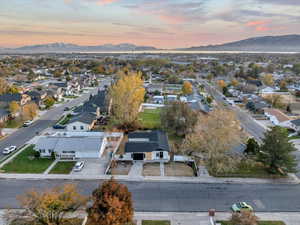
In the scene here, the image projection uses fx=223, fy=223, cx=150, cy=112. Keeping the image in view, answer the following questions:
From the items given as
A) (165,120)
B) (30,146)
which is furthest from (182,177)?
(30,146)

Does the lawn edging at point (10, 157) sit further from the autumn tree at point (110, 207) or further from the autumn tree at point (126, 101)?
the autumn tree at point (110, 207)

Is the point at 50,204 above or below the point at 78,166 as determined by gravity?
above

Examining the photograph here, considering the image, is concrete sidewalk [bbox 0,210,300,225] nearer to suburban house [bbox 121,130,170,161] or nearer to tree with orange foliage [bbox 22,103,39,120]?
suburban house [bbox 121,130,170,161]

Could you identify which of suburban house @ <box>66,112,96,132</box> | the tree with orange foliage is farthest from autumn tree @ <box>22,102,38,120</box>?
suburban house @ <box>66,112,96,132</box>

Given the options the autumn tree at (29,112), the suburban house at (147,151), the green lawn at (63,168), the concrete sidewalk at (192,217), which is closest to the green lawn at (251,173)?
the concrete sidewalk at (192,217)

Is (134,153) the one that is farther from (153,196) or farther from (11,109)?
(11,109)

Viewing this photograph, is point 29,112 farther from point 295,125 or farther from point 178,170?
point 295,125

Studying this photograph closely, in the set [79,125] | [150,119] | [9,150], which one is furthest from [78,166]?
[150,119]
